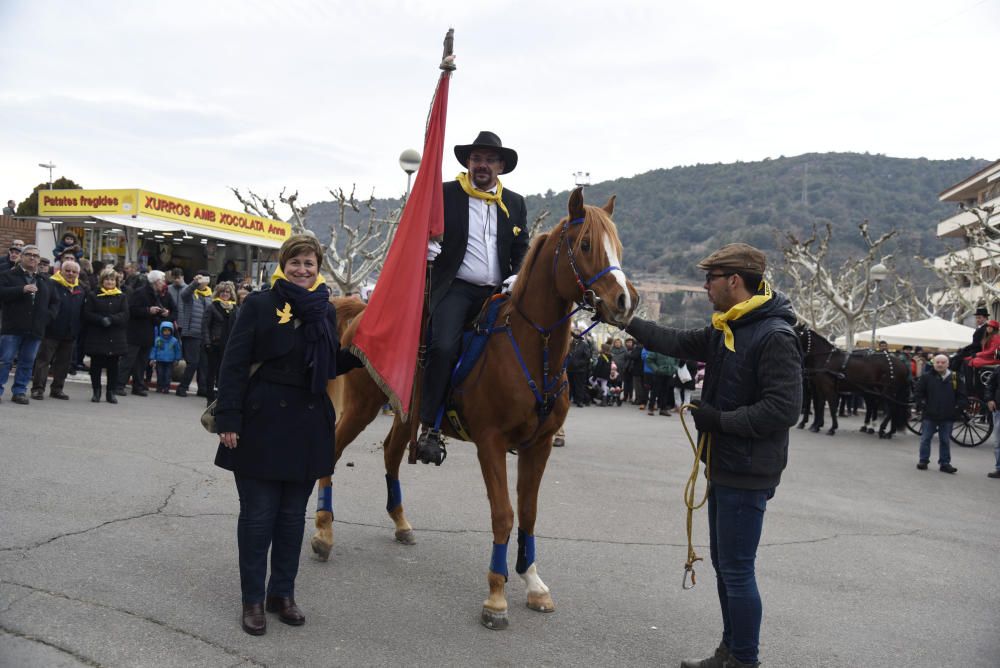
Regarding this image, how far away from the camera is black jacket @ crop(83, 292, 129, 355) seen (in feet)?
38.4

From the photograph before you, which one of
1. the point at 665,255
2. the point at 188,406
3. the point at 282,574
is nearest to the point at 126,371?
the point at 188,406

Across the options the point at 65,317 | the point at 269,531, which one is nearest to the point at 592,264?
the point at 269,531

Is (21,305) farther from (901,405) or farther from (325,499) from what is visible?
(901,405)

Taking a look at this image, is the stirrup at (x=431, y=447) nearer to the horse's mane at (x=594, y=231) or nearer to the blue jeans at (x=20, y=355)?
the horse's mane at (x=594, y=231)

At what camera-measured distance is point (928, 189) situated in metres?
105

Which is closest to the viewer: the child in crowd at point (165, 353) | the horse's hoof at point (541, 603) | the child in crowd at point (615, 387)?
the horse's hoof at point (541, 603)

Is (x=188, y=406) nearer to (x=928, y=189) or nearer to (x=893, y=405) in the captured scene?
(x=893, y=405)

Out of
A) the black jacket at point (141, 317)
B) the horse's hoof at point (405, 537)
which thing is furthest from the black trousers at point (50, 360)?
the horse's hoof at point (405, 537)

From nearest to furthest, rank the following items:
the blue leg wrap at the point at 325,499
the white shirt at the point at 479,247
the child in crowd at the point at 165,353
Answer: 1. the white shirt at the point at 479,247
2. the blue leg wrap at the point at 325,499
3. the child in crowd at the point at 165,353

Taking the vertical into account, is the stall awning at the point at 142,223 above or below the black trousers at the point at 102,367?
above

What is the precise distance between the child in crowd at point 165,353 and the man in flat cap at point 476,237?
1035cm

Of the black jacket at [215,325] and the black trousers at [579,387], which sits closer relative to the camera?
the black jacket at [215,325]

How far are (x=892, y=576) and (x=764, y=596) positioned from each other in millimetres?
1505

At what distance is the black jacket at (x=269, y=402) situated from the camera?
13.6 ft
